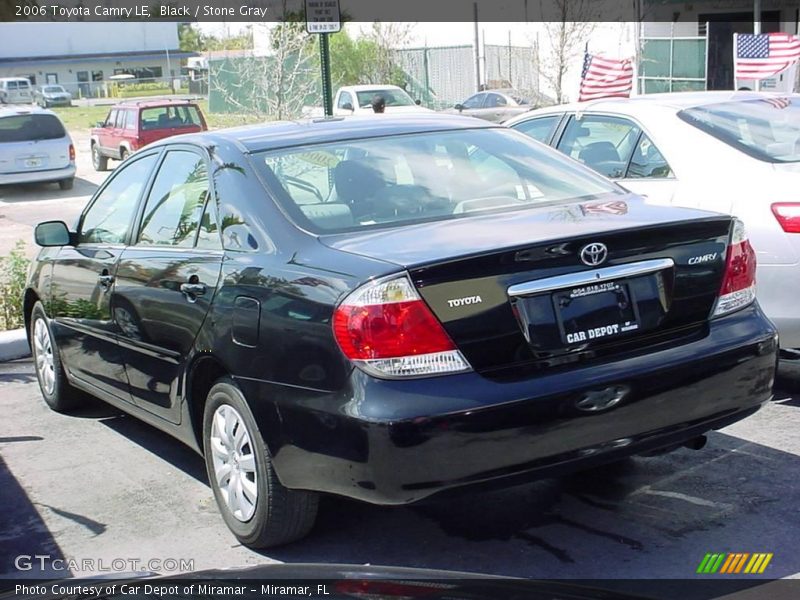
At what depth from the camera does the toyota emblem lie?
12.7 ft

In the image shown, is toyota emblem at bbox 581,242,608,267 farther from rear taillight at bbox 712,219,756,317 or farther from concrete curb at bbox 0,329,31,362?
concrete curb at bbox 0,329,31,362

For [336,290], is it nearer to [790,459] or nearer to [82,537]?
[82,537]

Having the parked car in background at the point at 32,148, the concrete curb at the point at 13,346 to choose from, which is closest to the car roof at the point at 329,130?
the concrete curb at the point at 13,346

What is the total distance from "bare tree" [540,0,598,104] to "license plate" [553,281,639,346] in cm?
2826

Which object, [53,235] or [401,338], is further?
[53,235]

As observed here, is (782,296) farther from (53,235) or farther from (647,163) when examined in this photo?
(53,235)

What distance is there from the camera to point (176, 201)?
520 cm

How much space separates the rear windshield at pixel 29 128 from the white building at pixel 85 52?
55.6m

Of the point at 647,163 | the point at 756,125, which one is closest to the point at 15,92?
the point at 647,163

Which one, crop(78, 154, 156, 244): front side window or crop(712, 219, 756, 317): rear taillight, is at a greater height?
crop(78, 154, 156, 244): front side window

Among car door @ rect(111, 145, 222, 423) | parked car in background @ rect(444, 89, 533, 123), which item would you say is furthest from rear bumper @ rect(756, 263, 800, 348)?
parked car in background @ rect(444, 89, 533, 123)

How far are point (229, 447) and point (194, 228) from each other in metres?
1.05

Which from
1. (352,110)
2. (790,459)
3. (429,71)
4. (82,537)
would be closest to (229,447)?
(82,537)

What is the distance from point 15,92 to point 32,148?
43.0m
